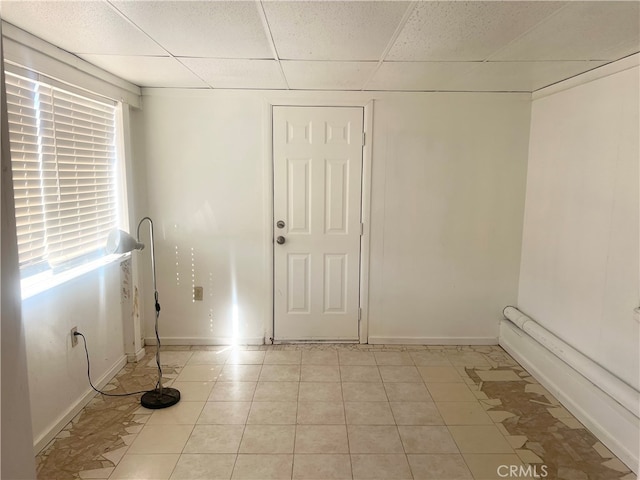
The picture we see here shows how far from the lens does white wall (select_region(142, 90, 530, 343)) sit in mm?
3307

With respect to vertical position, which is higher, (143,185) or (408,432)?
(143,185)

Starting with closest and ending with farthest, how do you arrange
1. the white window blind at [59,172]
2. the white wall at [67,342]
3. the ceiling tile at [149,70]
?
the white window blind at [59,172] → the white wall at [67,342] → the ceiling tile at [149,70]

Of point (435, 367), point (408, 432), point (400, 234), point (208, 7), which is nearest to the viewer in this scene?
point (208, 7)

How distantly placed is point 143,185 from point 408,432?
8.96ft

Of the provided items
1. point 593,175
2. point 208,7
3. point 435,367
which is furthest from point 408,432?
point 208,7

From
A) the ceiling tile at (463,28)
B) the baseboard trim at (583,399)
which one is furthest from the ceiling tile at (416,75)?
the baseboard trim at (583,399)

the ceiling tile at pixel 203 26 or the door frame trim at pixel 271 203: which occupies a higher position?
the ceiling tile at pixel 203 26

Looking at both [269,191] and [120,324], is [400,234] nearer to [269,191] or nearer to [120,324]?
[269,191]

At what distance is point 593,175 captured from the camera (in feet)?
8.41

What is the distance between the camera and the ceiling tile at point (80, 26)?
1688mm

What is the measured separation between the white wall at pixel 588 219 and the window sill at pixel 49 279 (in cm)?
318

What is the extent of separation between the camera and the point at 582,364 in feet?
8.30

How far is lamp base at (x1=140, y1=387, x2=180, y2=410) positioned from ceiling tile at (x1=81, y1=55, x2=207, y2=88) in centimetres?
214

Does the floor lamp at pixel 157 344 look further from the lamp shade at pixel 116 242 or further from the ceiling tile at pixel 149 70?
the ceiling tile at pixel 149 70
